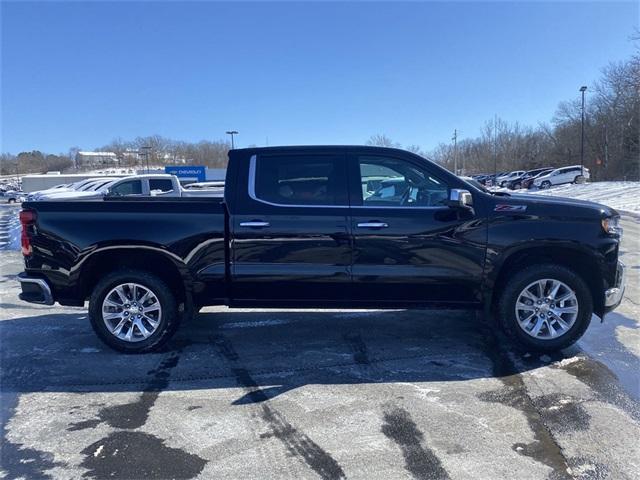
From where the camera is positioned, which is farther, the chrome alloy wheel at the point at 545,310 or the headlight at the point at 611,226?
the chrome alloy wheel at the point at 545,310

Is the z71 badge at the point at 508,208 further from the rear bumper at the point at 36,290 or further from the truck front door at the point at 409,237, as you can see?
the rear bumper at the point at 36,290

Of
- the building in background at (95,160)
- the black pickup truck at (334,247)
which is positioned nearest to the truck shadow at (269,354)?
the black pickup truck at (334,247)

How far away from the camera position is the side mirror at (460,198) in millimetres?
4305

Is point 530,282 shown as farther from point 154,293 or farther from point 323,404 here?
point 154,293

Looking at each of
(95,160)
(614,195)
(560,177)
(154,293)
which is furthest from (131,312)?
(95,160)

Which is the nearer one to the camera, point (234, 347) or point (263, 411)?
point (263, 411)

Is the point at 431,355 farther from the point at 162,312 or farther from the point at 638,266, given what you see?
the point at 638,266

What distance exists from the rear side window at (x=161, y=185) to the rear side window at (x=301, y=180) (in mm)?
13185

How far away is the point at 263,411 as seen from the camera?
3.62 metres

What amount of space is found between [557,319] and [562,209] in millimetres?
1043

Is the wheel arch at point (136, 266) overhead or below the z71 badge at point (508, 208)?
below

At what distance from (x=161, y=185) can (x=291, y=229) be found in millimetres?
13842

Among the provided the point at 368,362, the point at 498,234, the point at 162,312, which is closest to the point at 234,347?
the point at 162,312

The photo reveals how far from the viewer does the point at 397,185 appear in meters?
4.69
